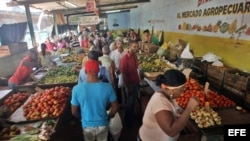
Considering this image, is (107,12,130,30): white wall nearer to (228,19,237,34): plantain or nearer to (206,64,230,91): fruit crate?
(228,19,237,34): plantain

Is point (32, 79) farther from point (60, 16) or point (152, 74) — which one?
point (60, 16)

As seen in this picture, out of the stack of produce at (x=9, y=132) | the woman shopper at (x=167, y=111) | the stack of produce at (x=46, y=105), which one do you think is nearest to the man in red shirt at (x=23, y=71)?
the stack of produce at (x=46, y=105)

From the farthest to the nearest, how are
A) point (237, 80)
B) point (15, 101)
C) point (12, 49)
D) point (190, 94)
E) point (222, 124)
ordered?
point (12, 49), point (15, 101), point (190, 94), point (237, 80), point (222, 124)

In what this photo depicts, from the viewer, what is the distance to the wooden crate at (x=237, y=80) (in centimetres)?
Result: 356

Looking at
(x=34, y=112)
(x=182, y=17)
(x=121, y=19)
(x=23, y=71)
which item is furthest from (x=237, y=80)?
(x=121, y=19)

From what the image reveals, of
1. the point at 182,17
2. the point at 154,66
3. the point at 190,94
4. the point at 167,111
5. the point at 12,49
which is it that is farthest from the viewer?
the point at 12,49

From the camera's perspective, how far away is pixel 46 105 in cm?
395

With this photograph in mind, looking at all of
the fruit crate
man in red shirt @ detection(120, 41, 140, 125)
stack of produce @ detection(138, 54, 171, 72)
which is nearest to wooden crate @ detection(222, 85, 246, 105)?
the fruit crate

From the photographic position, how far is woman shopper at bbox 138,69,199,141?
198 cm

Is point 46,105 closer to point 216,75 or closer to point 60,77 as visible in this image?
point 60,77

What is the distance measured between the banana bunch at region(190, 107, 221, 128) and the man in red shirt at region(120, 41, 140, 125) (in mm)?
1937

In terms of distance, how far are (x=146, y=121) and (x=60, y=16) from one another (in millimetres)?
14238

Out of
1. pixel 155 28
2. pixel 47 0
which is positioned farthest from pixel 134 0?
pixel 47 0

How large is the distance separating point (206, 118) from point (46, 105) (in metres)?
2.85
